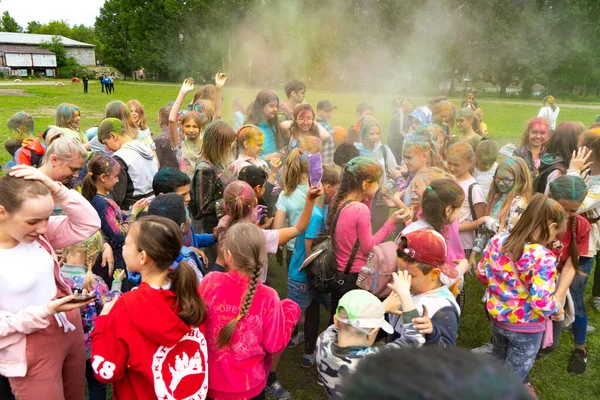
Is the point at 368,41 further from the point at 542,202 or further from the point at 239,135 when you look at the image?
the point at 542,202

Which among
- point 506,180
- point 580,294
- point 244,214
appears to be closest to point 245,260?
point 244,214

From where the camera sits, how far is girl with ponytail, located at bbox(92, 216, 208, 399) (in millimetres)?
1703

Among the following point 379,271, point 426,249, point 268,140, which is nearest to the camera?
point 426,249

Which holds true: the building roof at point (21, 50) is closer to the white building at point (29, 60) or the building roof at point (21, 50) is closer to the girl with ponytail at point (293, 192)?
the white building at point (29, 60)

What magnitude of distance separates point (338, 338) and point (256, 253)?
534mm

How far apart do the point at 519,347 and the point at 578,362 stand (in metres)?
1.22

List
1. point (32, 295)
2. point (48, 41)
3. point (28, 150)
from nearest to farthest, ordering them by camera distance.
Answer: point (32, 295) → point (28, 150) → point (48, 41)

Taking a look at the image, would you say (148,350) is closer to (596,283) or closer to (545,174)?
(545,174)

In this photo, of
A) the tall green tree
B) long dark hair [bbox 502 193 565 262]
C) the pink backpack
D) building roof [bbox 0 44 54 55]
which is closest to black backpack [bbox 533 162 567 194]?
long dark hair [bbox 502 193 565 262]

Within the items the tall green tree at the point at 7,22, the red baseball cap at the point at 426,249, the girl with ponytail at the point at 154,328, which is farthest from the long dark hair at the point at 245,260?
the tall green tree at the point at 7,22

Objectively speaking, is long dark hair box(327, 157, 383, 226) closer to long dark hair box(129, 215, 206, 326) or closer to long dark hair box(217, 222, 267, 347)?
long dark hair box(217, 222, 267, 347)

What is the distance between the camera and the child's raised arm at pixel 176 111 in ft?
15.3

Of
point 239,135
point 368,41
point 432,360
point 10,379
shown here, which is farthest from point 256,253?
point 368,41

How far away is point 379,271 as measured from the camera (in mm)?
2609
